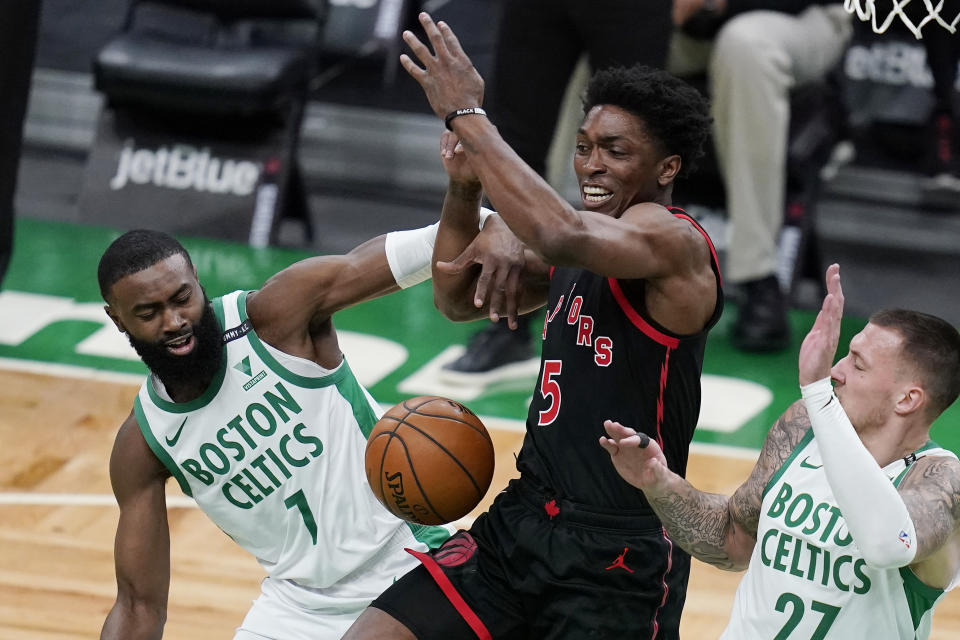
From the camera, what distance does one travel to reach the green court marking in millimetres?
7223

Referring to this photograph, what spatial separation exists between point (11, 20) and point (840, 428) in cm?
543

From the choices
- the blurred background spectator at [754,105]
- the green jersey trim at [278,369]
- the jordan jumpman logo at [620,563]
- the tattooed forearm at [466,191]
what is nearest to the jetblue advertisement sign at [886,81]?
the blurred background spectator at [754,105]

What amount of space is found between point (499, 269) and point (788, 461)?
0.87 m

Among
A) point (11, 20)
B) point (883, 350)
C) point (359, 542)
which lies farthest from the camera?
point (11, 20)

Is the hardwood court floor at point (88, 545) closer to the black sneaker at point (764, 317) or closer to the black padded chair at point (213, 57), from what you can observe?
the black sneaker at point (764, 317)

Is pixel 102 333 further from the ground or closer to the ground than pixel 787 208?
closer to the ground

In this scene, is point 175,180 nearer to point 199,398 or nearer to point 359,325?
point 359,325

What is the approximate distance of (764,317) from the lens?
792 centimetres

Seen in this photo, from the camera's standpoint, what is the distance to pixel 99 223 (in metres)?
9.29

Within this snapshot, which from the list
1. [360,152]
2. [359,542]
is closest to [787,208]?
[360,152]

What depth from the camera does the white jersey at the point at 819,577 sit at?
11.5ft

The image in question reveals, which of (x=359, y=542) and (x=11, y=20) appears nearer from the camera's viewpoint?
(x=359, y=542)

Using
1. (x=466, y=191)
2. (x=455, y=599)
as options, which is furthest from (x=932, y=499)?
(x=466, y=191)

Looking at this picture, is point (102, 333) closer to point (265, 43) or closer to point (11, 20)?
point (11, 20)
